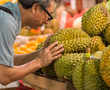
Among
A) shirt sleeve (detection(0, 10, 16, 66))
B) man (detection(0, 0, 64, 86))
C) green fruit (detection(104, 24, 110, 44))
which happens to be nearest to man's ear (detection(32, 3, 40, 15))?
man (detection(0, 0, 64, 86))

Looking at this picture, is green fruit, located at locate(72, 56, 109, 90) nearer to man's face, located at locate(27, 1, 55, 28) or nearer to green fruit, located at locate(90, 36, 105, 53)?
green fruit, located at locate(90, 36, 105, 53)

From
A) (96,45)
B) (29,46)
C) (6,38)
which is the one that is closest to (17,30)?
(6,38)

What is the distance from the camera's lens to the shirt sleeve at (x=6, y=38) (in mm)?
1735

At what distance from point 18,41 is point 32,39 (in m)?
0.26

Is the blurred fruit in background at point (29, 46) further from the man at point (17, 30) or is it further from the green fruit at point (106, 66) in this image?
the green fruit at point (106, 66)

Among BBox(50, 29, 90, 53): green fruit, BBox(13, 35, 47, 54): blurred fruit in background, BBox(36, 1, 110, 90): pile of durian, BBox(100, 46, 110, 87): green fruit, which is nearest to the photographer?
BBox(100, 46, 110, 87): green fruit

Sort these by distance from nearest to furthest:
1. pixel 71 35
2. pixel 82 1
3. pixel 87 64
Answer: pixel 87 64
pixel 71 35
pixel 82 1

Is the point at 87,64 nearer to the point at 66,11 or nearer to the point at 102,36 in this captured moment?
the point at 102,36

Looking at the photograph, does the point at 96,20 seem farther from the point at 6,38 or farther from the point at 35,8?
the point at 6,38

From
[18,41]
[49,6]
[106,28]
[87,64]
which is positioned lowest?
[18,41]

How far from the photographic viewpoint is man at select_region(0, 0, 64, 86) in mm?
1746

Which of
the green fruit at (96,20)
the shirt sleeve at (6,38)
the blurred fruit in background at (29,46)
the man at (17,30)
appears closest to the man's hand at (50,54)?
the man at (17,30)

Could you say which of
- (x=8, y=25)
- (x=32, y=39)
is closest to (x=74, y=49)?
(x=8, y=25)

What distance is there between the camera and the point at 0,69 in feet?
5.72
